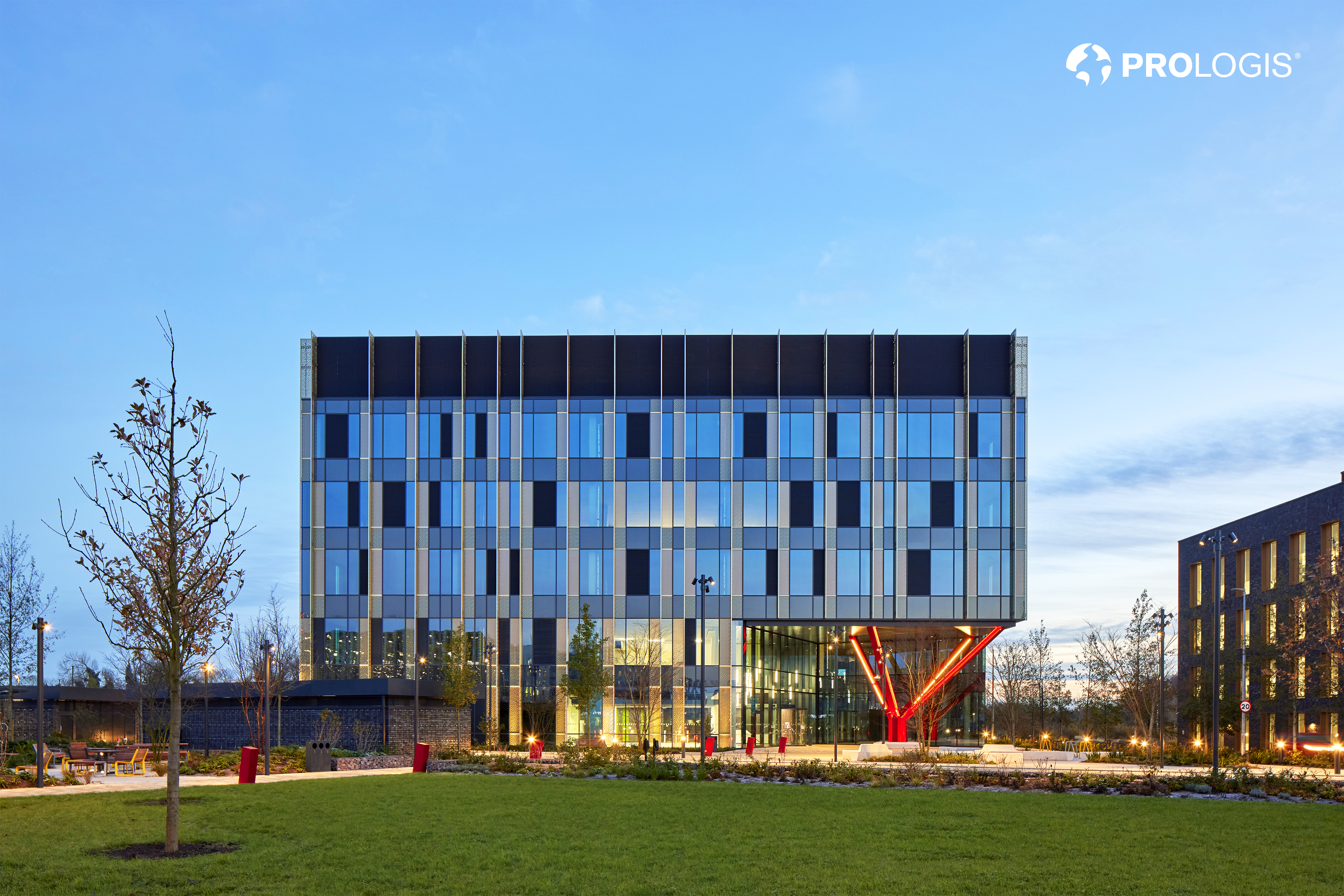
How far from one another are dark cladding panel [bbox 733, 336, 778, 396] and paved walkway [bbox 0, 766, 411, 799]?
30104 millimetres

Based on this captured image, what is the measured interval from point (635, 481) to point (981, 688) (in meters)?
23.8

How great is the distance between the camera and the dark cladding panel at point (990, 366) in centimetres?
5922

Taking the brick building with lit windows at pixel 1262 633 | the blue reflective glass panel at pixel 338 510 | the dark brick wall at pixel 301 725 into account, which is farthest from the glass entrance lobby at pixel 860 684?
the blue reflective glass panel at pixel 338 510

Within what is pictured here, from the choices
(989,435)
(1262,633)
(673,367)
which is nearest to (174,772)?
(673,367)

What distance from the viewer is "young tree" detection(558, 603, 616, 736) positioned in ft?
177

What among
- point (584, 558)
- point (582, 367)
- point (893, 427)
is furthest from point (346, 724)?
point (893, 427)

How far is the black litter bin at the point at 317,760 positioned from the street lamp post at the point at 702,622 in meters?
11.7

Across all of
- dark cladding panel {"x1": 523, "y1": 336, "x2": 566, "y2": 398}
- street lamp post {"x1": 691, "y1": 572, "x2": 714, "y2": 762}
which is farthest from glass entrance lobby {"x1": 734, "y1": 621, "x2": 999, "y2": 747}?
dark cladding panel {"x1": 523, "y1": 336, "x2": 566, "y2": 398}

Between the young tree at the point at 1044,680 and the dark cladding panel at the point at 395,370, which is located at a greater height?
the dark cladding panel at the point at 395,370

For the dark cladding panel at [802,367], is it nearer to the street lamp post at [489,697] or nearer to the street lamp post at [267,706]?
the street lamp post at [489,697]

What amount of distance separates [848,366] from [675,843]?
44.8 meters

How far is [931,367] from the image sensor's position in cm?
5953

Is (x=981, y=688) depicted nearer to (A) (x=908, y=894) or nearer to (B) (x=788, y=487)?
(B) (x=788, y=487)

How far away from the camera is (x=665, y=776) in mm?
30938
